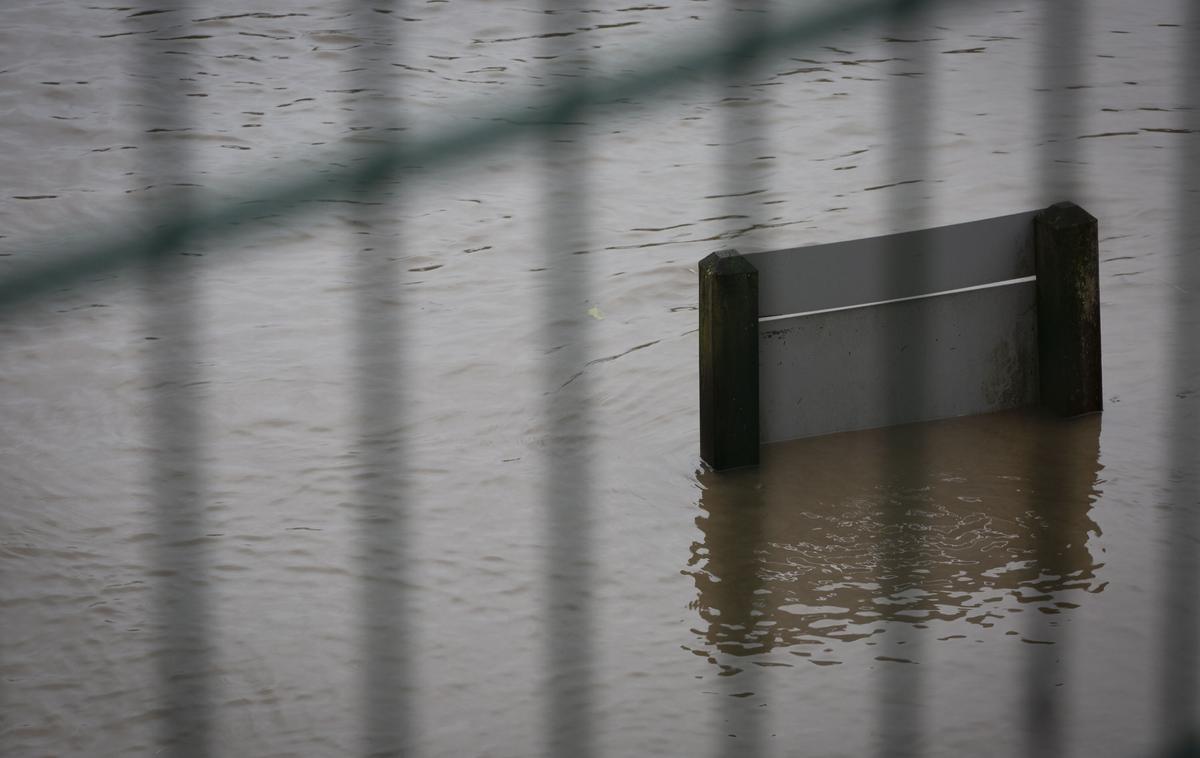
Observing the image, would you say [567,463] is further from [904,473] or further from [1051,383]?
[1051,383]

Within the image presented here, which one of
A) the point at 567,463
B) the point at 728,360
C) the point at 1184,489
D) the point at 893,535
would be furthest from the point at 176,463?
the point at 1184,489

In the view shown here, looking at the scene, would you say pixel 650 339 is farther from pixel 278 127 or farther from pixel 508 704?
pixel 278 127

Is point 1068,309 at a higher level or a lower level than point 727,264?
lower

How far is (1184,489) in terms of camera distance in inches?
122

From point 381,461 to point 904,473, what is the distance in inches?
45.1

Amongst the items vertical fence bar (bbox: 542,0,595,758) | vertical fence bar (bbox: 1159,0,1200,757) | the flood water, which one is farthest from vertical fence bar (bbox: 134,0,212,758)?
vertical fence bar (bbox: 1159,0,1200,757)

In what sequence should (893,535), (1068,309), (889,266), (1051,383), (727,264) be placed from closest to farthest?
(893,535)
(727,264)
(889,266)
(1068,309)
(1051,383)

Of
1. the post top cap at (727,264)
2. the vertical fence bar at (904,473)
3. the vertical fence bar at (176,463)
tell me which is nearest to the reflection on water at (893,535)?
the vertical fence bar at (904,473)

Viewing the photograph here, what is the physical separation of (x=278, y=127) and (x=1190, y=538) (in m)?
3.49

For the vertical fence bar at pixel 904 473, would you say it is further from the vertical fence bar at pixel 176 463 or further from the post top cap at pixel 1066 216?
the vertical fence bar at pixel 176 463

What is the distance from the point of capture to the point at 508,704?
2406 mm

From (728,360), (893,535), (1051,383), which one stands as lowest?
(893,535)

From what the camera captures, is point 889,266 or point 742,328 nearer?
point 742,328

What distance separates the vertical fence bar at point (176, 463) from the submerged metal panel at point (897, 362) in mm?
1253
